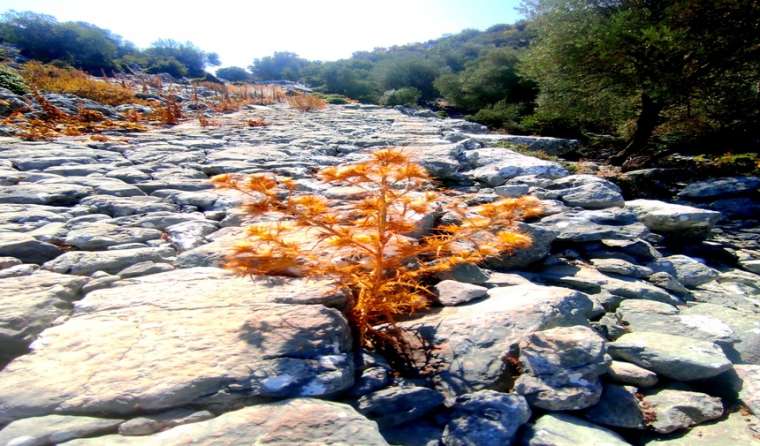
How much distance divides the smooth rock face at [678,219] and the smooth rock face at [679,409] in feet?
10.5

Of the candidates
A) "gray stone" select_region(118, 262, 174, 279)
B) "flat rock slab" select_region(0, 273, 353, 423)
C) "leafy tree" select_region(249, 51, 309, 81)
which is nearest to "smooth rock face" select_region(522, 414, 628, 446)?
"flat rock slab" select_region(0, 273, 353, 423)

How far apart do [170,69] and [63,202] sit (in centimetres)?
3410

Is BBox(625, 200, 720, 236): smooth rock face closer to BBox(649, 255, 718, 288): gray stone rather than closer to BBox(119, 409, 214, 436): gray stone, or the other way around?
BBox(649, 255, 718, 288): gray stone

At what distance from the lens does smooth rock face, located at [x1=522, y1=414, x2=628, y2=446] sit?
1.81 m

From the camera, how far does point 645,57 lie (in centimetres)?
924

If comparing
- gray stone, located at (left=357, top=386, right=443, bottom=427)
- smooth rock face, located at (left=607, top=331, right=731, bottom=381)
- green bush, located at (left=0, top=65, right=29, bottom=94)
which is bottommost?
gray stone, located at (left=357, top=386, right=443, bottom=427)

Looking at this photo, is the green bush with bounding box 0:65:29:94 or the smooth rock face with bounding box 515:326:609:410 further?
the green bush with bounding box 0:65:29:94

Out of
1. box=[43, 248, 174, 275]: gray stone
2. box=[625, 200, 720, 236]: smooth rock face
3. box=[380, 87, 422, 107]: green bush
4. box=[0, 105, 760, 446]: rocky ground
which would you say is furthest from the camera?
box=[380, 87, 422, 107]: green bush

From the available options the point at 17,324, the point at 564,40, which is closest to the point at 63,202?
the point at 17,324

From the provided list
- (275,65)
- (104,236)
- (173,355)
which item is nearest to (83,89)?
(104,236)

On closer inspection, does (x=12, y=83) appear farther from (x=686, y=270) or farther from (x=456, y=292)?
(x=686, y=270)

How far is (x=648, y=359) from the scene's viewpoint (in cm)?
232

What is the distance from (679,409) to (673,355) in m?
0.35

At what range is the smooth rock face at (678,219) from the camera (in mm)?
4695
